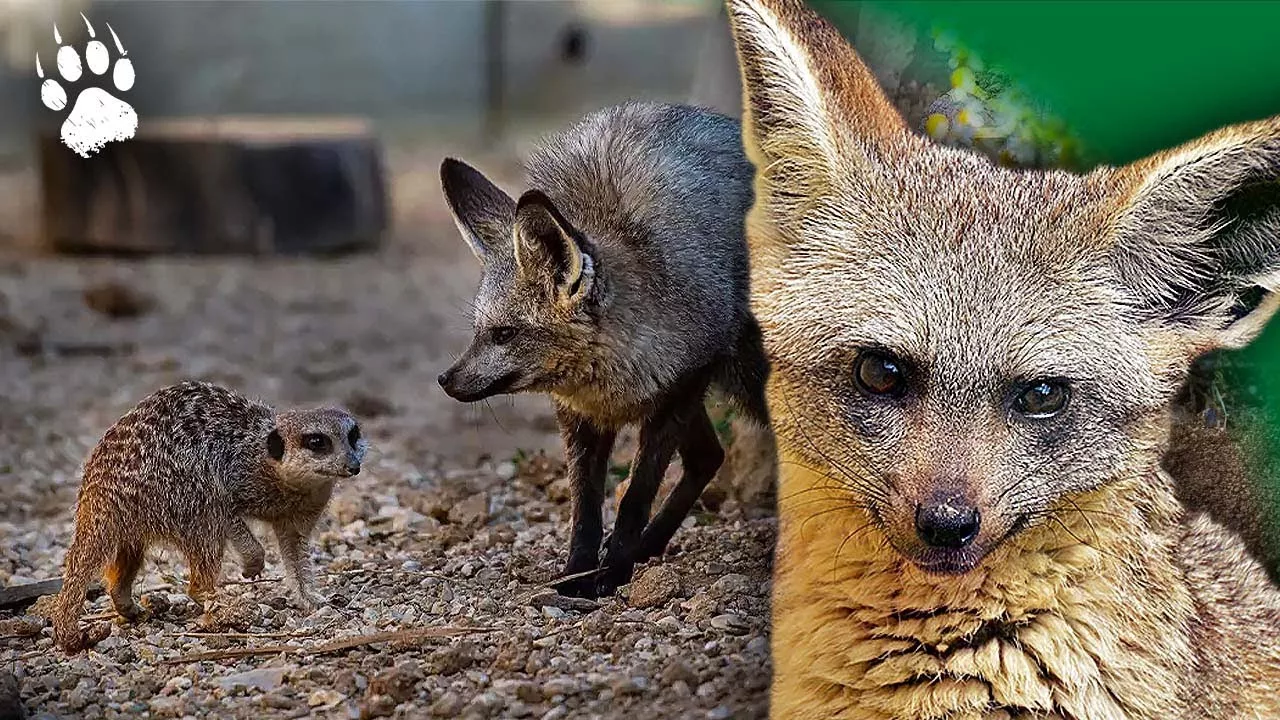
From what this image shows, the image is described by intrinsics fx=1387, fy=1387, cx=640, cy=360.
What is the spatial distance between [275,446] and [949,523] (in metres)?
2.11

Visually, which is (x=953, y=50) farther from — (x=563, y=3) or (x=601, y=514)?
(x=563, y=3)

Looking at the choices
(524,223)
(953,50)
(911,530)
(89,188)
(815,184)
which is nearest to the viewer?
(911,530)

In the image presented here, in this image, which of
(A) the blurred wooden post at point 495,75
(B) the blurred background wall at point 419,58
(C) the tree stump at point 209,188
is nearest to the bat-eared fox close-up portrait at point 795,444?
(C) the tree stump at point 209,188

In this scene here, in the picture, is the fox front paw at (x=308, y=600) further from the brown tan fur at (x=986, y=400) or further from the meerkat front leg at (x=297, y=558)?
the brown tan fur at (x=986, y=400)

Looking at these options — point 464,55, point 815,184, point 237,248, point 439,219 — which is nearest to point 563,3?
point 464,55

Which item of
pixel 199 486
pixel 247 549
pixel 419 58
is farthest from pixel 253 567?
pixel 419 58

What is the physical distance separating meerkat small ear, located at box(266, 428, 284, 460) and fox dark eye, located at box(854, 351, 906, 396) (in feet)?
6.14

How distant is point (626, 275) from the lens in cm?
413

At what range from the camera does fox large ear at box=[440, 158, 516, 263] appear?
13.8 feet

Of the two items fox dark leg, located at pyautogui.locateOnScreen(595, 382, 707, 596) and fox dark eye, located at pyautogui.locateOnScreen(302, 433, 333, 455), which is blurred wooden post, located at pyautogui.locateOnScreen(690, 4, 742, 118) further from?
fox dark eye, located at pyautogui.locateOnScreen(302, 433, 333, 455)

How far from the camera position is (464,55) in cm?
1202

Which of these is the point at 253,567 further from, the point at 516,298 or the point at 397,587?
the point at 516,298

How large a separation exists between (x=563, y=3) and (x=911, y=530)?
10.4 meters

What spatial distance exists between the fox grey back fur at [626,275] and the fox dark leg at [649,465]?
6 cm
